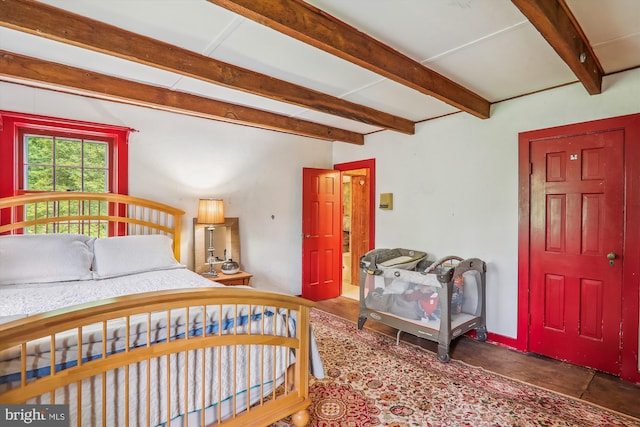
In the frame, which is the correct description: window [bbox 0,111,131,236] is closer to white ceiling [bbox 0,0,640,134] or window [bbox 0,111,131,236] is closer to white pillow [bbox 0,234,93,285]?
white pillow [bbox 0,234,93,285]

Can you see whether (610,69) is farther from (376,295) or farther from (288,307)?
(288,307)

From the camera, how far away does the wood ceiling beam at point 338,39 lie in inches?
61.8

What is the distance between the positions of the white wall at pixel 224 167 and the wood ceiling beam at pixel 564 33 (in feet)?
10.5

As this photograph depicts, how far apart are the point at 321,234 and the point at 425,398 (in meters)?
2.82

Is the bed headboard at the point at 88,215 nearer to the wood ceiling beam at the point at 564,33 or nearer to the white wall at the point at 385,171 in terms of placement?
the white wall at the point at 385,171

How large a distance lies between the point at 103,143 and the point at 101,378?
2726 mm

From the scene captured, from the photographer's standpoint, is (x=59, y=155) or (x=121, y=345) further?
(x=59, y=155)

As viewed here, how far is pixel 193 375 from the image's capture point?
1.61 meters

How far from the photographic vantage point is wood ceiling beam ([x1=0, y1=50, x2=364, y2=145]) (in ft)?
7.75

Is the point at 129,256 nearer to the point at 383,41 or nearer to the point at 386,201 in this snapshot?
the point at 383,41

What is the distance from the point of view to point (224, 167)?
4004mm

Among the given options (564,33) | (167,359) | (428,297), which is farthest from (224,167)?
(564,33)

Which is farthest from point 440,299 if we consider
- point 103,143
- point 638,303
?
point 103,143

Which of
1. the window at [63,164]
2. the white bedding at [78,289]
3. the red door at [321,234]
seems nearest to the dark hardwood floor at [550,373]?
the red door at [321,234]
